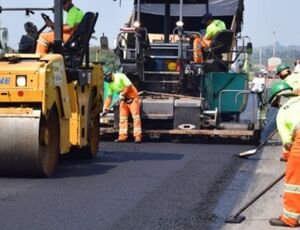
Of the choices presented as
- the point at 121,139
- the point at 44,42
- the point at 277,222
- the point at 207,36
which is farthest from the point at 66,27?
the point at 207,36

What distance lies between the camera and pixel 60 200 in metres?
7.21

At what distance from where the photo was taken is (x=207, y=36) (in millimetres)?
14484

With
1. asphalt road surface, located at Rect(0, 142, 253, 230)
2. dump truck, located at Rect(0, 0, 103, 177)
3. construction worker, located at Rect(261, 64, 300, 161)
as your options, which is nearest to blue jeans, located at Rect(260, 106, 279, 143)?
construction worker, located at Rect(261, 64, 300, 161)

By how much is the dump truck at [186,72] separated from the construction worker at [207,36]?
0.08 meters

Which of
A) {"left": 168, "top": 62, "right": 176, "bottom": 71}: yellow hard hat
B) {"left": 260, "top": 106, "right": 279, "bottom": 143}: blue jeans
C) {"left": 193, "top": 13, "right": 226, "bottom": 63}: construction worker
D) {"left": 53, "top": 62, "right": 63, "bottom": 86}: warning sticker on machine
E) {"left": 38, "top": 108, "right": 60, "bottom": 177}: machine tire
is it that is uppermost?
{"left": 193, "top": 13, "right": 226, "bottom": 63}: construction worker

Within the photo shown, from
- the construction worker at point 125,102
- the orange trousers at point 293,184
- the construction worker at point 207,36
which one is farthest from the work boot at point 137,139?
the orange trousers at point 293,184

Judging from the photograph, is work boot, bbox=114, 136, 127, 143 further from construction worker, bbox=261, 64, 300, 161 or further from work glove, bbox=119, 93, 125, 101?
construction worker, bbox=261, 64, 300, 161

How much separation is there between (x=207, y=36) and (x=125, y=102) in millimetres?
2343

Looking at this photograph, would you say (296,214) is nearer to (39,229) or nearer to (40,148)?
(39,229)

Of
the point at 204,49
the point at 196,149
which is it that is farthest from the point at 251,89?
the point at 196,149

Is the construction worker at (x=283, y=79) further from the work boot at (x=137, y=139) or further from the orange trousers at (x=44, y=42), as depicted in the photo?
the orange trousers at (x=44, y=42)

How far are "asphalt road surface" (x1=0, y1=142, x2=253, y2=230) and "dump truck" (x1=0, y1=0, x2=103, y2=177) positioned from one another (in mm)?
279

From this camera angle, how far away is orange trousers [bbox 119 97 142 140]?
12.9m

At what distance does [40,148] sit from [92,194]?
1.04 meters
